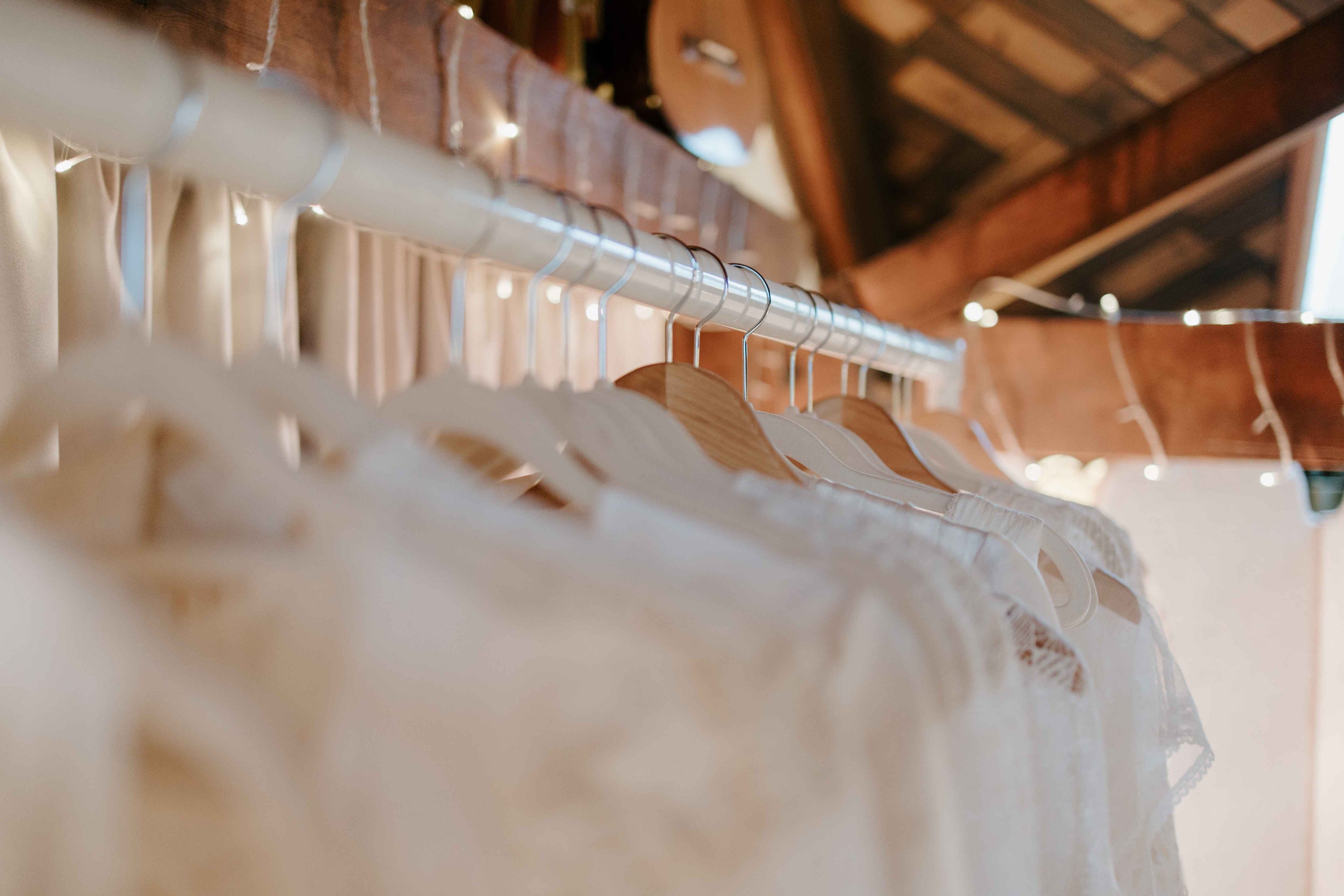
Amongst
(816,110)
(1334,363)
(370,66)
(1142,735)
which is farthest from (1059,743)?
(816,110)

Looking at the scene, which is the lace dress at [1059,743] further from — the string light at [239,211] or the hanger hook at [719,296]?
the string light at [239,211]

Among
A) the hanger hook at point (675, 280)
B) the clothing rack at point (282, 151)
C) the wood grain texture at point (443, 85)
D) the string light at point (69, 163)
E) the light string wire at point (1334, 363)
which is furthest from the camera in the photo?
the light string wire at point (1334, 363)

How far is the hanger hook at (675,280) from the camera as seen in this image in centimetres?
65

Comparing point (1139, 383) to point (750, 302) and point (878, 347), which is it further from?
point (750, 302)

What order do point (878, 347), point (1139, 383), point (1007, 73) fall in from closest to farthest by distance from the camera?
point (878, 347)
point (1139, 383)
point (1007, 73)

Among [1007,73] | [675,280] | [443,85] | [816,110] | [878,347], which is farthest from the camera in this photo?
[1007,73]

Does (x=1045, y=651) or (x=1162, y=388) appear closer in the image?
(x=1045, y=651)

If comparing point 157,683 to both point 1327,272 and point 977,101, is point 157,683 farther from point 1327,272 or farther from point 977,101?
point 1327,272

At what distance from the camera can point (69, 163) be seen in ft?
2.45

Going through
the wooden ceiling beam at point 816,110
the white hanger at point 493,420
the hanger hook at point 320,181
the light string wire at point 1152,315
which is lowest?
the white hanger at point 493,420

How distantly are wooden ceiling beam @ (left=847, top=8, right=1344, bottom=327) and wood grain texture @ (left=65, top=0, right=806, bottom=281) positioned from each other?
43 centimetres

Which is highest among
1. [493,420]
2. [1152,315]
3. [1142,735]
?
[1152,315]

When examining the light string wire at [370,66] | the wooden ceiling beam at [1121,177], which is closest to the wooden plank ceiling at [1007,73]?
the wooden ceiling beam at [1121,177]

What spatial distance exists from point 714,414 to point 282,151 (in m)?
Result: 0.29
